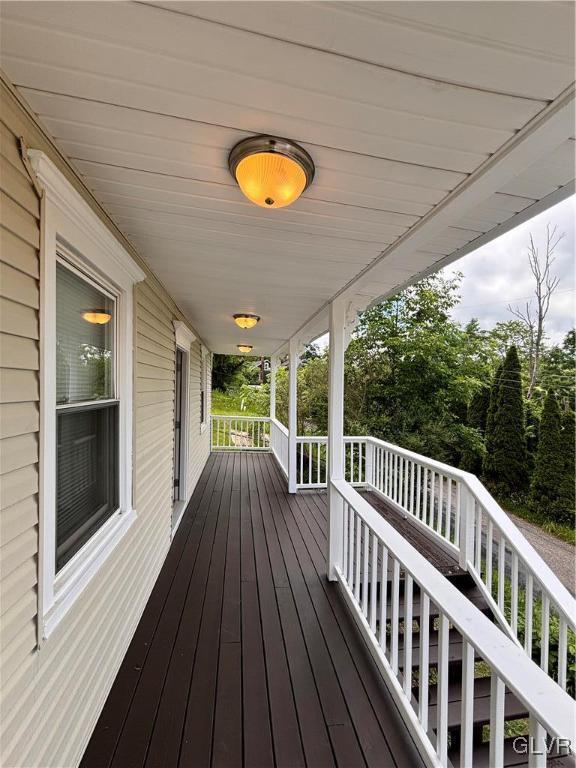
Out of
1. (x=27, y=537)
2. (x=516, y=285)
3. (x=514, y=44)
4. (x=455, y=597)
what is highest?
(x=516, y=285)

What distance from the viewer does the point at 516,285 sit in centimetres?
1298

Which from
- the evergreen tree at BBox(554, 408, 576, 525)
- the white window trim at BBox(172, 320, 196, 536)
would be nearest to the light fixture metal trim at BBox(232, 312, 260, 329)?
the white window trim at BBox(172, 320, 196, 536)

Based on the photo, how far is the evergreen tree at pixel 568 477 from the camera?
7.09 m

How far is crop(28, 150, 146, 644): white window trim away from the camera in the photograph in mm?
1145

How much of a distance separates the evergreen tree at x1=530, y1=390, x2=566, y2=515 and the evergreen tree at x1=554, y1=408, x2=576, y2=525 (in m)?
0.06

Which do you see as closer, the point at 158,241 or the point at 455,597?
the point at 455,597

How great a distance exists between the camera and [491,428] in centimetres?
902

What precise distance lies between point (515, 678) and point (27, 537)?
158 cm

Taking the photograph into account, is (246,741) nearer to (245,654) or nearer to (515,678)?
(245,654)

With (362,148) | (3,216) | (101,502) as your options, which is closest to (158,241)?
(3,216)

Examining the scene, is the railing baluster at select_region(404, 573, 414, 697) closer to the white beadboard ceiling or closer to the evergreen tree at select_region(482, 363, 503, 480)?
the white beadboard ceiling

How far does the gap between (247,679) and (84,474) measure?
56.9 inches

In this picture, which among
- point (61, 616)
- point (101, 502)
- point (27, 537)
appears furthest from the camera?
point (101, 502)

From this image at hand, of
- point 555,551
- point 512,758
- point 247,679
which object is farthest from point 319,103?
point 555,551
